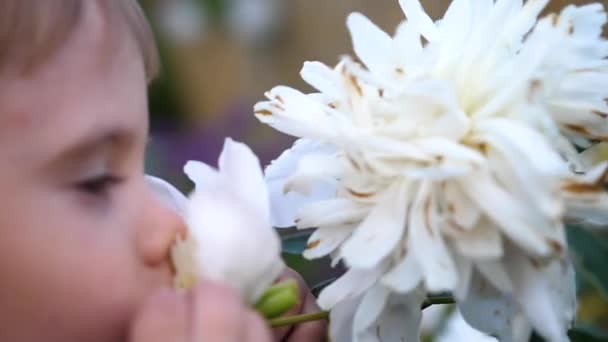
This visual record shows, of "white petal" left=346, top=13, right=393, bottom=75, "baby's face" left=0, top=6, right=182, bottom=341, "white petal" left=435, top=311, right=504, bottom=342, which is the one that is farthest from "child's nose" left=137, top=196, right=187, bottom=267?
"white petal" left=435, top=311, right=504, bottom=342

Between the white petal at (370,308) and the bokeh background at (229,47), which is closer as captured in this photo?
the white petal at (370,308)

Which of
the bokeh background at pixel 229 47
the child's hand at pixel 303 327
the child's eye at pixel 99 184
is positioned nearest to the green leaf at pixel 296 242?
the child's hand at pixel 303 327

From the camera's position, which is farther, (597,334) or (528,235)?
(597,334)

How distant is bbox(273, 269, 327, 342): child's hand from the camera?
510mm

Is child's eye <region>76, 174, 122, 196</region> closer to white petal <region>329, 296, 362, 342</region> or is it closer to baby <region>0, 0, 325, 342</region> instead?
baby <region>0, 0, 325, 342</region>

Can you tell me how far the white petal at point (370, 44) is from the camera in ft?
1.53

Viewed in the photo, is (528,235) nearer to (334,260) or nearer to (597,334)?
(334,260)

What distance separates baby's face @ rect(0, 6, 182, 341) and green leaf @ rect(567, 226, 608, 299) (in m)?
0.38

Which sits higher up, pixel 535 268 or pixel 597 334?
pixel 535 268

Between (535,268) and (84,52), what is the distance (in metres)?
0.19

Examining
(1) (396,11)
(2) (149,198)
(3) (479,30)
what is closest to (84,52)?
(2) (149,198)

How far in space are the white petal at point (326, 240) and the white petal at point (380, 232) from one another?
2cm

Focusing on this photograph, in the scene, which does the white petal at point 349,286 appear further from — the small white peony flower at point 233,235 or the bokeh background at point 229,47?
the bokeh background at point 229,47

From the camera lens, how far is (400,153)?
43cm
